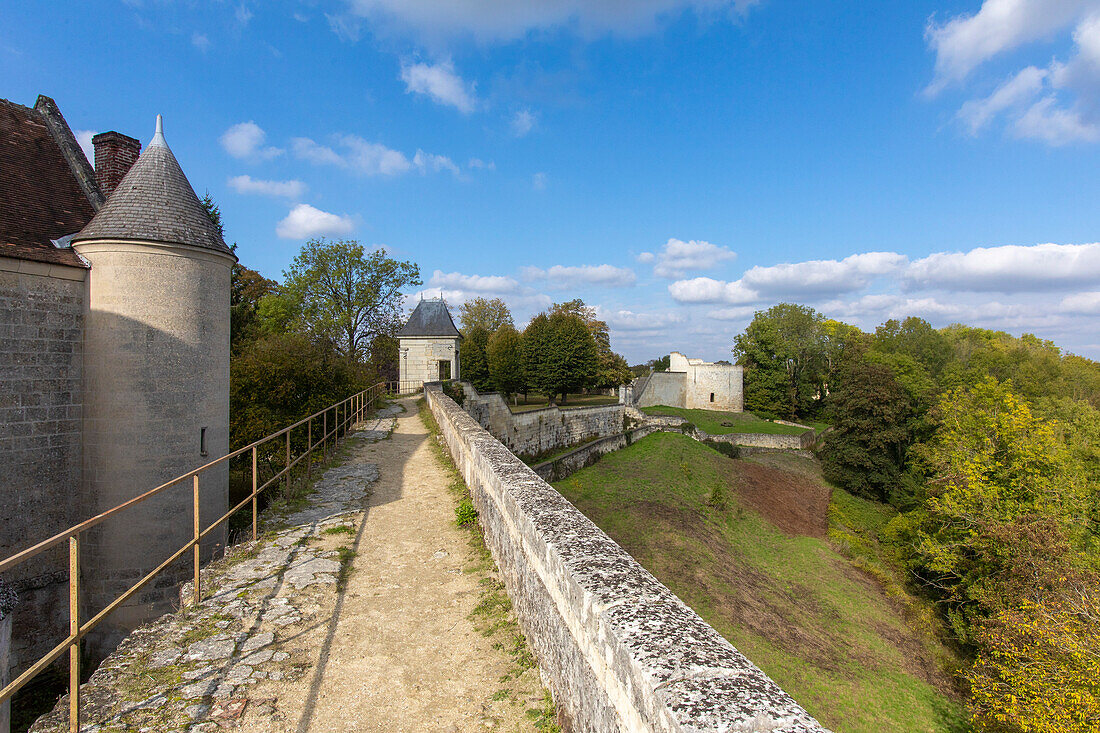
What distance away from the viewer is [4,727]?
4.62 meters

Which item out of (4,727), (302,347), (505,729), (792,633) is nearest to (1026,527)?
(792,633)

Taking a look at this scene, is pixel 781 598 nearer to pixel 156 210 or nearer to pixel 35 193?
pixel 156 210

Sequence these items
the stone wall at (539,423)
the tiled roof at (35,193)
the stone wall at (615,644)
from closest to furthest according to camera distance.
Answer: the stone wall at (615,644), the tiled roof at (35,193), the stone wall at (539,423)

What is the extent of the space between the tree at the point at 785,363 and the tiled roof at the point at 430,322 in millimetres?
30301

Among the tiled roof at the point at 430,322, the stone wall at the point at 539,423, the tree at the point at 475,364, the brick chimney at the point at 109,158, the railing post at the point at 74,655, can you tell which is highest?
the brick chimney at the point at 109,158

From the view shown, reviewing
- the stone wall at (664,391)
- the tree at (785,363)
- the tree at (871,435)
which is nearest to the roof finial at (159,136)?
the tree at (871,435)

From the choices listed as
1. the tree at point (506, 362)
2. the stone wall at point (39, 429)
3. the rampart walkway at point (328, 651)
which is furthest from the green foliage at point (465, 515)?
the tree at point (506, 362)

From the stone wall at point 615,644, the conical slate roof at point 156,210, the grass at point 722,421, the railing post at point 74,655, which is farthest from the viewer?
the grass at point 722,421

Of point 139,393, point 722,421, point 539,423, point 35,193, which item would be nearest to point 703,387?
point 722,421

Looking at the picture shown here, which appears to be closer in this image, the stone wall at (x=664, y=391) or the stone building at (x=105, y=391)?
the stone building at (x=105, y=391)

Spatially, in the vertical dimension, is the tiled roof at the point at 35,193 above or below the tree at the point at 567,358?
above

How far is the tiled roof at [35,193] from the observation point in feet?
28.2

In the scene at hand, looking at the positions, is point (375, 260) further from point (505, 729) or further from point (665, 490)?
point (505, 729)

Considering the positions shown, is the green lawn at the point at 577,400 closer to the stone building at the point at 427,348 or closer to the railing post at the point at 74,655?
the stone building at the point at 427,348
